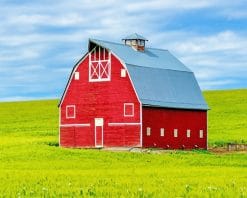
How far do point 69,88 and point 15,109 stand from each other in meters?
55.5

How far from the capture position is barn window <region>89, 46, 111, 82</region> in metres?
66.4

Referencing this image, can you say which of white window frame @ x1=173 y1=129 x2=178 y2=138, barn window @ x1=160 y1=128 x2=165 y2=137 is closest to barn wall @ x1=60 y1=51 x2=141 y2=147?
barn window @ x1=160 y1=128 x2=165 y2=137

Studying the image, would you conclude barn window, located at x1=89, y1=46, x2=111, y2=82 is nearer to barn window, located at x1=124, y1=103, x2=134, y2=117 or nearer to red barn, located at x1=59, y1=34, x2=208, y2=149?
red barn, located at x1=59, y1=34, x2=208, y2=149

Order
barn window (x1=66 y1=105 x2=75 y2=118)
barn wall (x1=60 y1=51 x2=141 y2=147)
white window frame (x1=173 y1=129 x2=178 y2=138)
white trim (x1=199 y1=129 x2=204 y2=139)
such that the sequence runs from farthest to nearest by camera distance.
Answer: white trim (x1=199 y1=129 x2=204 y2=139) → barn window (x1=66 y1=105 x2=75 y2=118) → white window frame (x1=173 y1=129 x2=178 y2=138) → barn wall (x1=60 y1=51 x2=141 y2=147)

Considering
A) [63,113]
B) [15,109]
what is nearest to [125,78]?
[63,113]

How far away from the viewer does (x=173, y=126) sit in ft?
224

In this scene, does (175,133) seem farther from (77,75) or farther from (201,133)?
(77,75)

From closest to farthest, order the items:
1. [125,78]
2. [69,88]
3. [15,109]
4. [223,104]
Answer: [125,78]
[69,88]
[223,104]
[15,109]

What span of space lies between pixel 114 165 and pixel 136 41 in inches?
1089

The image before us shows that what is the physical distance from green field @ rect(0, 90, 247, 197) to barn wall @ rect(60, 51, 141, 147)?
2.55m

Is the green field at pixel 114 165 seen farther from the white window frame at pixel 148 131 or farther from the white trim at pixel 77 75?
the white trim at pixel 77 75

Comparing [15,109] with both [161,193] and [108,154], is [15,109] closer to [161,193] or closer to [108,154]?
[108,154]

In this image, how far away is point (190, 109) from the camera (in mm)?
70562

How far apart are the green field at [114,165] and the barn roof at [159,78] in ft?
19.0
